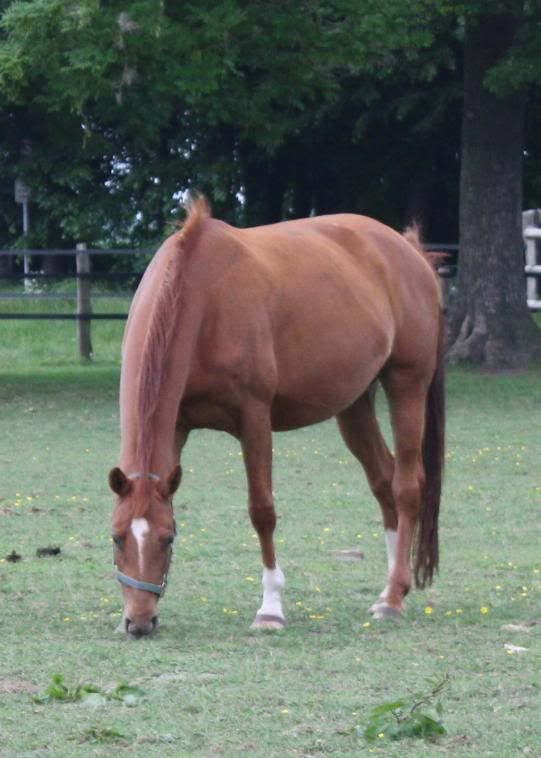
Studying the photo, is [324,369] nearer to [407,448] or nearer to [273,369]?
[273,369]

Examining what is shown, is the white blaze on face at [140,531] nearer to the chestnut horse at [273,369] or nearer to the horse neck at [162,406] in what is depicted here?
the chestnut horse at [273,369]

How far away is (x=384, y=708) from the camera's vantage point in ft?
14.3

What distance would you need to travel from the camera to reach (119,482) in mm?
5824

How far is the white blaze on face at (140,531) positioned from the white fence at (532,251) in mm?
15768

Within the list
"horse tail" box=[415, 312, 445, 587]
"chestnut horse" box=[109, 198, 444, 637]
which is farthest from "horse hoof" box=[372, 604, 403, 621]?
"horse tail" box=[415, 312, 445, 587]

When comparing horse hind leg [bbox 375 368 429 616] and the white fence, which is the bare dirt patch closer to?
horse hind leg [bbox 375 368 429 616]

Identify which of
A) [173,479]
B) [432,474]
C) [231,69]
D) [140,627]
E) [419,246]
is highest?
[231,69]

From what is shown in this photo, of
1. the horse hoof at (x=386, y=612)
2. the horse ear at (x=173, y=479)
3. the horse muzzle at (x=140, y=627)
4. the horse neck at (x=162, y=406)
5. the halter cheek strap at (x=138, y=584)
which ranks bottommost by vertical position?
the horse hoof at (x=386, y=612)

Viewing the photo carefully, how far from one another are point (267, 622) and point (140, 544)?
0.73m

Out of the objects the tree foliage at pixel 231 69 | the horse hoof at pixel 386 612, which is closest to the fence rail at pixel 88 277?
the tree foliage at pixel 231 69

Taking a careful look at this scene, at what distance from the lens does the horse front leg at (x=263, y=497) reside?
6316mm

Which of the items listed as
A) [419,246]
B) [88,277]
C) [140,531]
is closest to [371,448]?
[419,246]

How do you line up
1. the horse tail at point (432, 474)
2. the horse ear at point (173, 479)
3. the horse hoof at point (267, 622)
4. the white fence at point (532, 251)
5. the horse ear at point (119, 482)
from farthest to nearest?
the white fence at point (532, 251)
the horse tail at point (432, 474)
the horse hoof at point (267, 622)
the horse ear at point (173, 479)
the horse ear at point (119, 482)

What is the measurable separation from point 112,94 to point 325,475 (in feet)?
21.7
